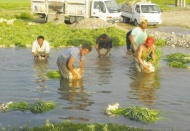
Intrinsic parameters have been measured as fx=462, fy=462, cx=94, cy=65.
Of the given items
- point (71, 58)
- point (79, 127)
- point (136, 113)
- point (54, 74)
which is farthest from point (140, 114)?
point (54, 74)

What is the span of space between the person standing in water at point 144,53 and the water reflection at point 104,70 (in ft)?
3.78

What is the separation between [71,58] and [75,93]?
3.97 feet

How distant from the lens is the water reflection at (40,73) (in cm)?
1455

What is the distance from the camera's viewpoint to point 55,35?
88.4 feet

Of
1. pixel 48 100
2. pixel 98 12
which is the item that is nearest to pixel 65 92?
pixel 48 100

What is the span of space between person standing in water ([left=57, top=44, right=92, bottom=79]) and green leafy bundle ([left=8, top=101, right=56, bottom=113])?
8.32 feet

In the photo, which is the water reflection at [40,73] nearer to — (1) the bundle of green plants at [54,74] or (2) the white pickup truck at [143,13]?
(1) the bundle of green plants at [54,74]

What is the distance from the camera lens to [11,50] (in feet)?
73.2

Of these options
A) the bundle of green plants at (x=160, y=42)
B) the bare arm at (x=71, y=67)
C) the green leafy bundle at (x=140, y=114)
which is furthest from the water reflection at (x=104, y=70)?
the bundle of green plants at (x=160, y=42)

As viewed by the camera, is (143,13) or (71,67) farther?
(143,13)

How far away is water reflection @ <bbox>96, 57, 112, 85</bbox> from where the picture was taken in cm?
1579

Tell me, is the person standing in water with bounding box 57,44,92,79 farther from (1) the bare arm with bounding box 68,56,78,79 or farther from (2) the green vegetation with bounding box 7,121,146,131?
(2) the green vegetation with bounding box 7,121,146,131

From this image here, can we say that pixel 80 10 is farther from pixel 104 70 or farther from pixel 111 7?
pixel 104 70

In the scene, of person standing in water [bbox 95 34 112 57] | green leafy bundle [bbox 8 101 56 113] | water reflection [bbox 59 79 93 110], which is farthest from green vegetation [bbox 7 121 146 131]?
person standing in water [bbox 95 34 112 57]
